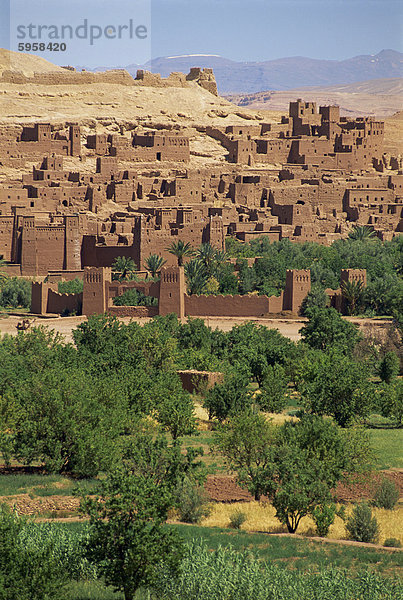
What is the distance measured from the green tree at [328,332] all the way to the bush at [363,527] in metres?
22.5

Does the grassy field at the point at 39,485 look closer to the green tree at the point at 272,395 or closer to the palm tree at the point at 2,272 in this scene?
the green tree at the point at 272,395

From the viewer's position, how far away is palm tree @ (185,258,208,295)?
52.1 metres

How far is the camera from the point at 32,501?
20766mm

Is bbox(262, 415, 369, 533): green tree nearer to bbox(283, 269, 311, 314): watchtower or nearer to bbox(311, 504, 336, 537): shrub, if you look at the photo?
bbox(311, 504, 336, 537): shrub

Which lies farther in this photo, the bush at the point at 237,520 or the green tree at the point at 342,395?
the green tree at the point at 342,395

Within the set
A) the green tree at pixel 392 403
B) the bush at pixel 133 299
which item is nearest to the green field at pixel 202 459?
the green tree at pixel 392 403

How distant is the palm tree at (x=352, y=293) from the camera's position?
50.6 meters

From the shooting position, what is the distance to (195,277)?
52.5 metres

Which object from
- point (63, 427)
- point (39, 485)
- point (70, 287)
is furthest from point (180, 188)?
point (39, 485)

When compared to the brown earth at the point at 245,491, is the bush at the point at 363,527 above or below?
above

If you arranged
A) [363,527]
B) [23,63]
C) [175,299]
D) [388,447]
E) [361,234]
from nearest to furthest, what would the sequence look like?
[363,527] < [388,447] < [175,299] < [361,234] < [23,63]

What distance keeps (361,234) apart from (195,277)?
16.1 metres

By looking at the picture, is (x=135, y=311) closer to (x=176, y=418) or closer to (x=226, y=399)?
(x=226, y=399)

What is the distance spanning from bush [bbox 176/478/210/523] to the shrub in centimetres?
202
